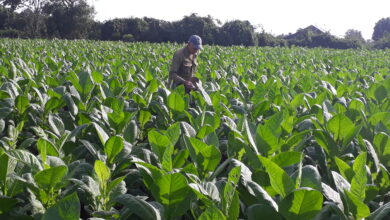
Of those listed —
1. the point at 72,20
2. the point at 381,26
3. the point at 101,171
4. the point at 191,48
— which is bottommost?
the point at 101,171

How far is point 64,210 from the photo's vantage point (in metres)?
1.13

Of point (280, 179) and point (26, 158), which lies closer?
point (280, 179)

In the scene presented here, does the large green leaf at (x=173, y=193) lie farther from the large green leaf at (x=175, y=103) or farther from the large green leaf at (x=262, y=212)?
the large green leaf at (x=175, y=103)

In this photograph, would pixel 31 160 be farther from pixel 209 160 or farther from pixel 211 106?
pixel 211 106

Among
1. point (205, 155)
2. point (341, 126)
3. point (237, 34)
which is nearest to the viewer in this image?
point (205, 155)

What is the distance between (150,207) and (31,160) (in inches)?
22.9

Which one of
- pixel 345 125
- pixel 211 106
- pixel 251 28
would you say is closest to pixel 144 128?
pixel 211 106

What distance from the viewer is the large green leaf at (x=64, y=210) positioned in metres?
1.13

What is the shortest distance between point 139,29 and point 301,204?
40.8 m

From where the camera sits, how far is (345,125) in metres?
2.04

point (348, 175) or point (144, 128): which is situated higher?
point (348, 175)

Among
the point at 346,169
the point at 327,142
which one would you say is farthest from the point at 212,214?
the point at 327,142

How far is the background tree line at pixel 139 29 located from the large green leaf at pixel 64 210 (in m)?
35.0

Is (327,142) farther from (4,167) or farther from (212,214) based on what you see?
(4,167)
